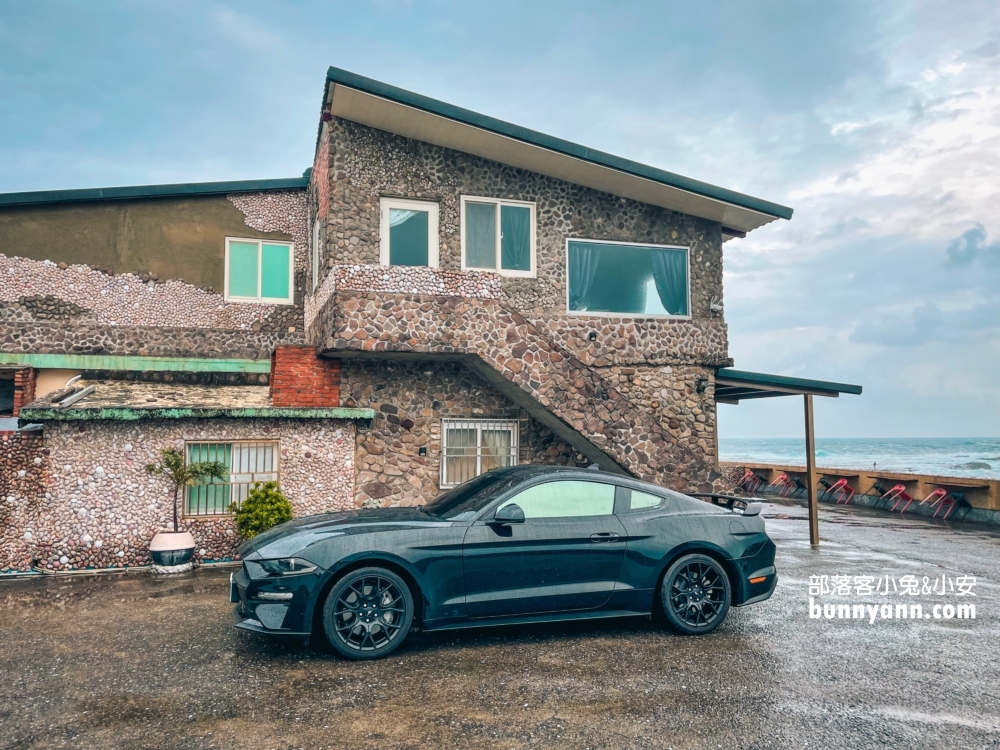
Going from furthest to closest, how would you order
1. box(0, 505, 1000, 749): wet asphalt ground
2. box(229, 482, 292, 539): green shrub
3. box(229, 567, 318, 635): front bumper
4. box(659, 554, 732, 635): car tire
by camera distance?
box(229, 482, 292, 539): green shrub → box(659, 554, 732, 635): car tire → box(229, 567, 318, 635): front bumper → box(0, 505, 1000, 749): wet asphalt ground

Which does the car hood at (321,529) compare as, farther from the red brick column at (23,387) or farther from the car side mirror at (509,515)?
the red brick column at (23,387)

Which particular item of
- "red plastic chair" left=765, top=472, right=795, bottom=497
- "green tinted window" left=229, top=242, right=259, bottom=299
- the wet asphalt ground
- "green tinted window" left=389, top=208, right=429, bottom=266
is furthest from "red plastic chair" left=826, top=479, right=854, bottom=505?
"green tinted window" left=229, top=242, right=259, bottom=299

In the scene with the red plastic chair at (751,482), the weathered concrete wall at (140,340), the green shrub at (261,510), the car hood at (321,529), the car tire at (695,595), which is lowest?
the red plastic chair at (751,482)

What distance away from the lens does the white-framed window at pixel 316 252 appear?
13412 mm

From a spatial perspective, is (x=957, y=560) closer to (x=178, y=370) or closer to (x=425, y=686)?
(x=425, y=686)

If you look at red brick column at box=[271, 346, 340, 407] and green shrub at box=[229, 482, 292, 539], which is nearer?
green shrub at box=[229, 482, 292, 539]

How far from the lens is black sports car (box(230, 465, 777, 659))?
574 cm

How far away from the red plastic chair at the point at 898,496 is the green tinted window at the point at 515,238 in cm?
1322

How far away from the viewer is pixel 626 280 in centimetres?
1359

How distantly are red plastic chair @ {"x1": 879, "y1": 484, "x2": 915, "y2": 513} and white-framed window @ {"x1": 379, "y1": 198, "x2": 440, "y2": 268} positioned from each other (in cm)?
1480

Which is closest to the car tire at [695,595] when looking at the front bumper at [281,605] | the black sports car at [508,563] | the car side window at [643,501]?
the black sports car at [508,563]

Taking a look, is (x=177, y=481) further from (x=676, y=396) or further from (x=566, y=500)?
(x=676, y=396)

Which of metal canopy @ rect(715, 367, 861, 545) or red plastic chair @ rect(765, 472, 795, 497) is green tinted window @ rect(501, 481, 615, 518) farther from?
A: red plastic chair @ rect(765, 472, 795, 497)

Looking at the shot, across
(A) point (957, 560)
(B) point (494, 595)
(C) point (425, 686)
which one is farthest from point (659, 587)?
(A) point (957, 560)
